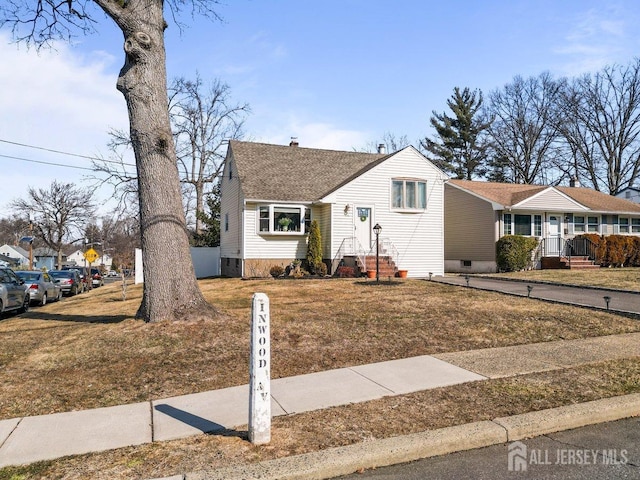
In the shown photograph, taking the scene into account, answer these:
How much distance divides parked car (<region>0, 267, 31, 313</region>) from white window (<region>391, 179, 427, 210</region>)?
593 inches

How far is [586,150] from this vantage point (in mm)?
45500

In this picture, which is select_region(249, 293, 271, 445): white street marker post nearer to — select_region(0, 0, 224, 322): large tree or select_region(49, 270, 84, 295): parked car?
select_region(0, 0, 224, 322): large tree

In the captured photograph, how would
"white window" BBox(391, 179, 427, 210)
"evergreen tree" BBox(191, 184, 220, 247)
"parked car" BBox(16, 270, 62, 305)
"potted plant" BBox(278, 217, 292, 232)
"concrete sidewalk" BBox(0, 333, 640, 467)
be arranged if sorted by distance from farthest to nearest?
1. "evergreen tree" BBox(191, 184, 220, 247)
2. "white window" BBox(391, 179, 427, 210)
3. "potted plant" BBox(278, 217, 292, 232)
4. "parked car" BBox(16, 270, 62, 305)
5. "concrete sidewalk" BBox(0, 333, 640, 467)

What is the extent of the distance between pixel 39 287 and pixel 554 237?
1003 inches

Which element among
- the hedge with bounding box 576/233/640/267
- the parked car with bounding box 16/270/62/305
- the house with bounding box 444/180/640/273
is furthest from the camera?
the hedge with bounding box 576/233/640/267

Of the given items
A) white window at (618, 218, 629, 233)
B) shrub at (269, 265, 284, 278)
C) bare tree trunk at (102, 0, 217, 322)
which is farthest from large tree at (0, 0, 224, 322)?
white window at (618, 218, 629, 233)

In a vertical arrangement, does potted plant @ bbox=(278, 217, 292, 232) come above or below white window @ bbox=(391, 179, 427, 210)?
below

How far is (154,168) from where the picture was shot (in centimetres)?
913

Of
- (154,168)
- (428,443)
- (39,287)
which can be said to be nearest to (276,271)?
(39,287)

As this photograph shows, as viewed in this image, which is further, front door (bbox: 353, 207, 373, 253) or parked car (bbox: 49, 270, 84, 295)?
parked car (bbox: 49, 270, 84, 295)

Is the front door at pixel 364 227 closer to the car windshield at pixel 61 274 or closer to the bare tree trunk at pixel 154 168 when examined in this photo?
the bare tree trunk at pixel 154 168

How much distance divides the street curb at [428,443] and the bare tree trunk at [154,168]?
211 inches

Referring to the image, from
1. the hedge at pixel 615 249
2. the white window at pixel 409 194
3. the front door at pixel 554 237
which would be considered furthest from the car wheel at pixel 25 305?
the hedge at pixel 615 249

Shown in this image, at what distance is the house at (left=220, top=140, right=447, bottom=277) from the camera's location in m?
Answer: 20.7
